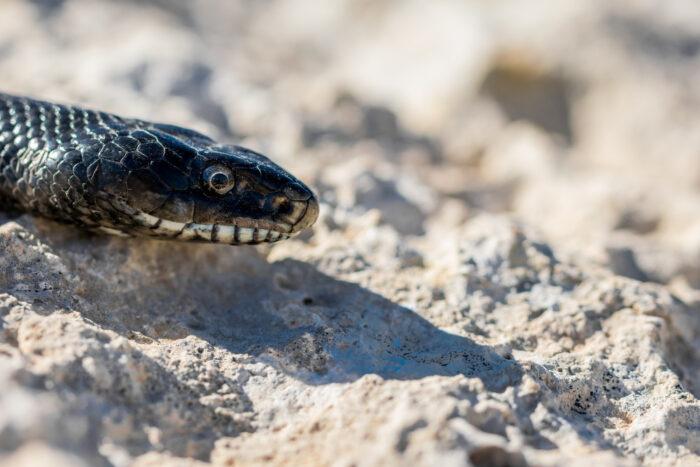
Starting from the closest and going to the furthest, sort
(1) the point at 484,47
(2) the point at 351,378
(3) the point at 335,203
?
(2) the point at 351,378 < (3) the point at 335,203 < (1) the point at 484,47

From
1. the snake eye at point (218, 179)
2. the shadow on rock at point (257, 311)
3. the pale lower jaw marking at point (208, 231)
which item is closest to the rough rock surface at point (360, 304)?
the shadow on rock at point (257, 311)

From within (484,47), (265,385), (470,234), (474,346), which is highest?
(484,47)

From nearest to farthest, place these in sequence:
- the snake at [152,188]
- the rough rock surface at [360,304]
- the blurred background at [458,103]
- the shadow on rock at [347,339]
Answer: the rough rock surface at [360,304]
the shadow on rock at [347,339]
the snake at [152,188]
the blurred background at [458,103]

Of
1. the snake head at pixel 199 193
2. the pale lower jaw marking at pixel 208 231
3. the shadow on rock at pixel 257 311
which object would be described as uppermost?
the snake head at pixel 199 193

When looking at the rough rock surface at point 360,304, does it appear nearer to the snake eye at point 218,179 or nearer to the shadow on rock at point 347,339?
the shadow on rock at point 347,339

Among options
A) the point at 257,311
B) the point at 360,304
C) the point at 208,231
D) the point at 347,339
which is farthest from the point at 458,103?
the point at 347,339

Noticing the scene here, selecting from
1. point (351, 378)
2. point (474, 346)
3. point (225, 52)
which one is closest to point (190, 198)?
point (351, 378)

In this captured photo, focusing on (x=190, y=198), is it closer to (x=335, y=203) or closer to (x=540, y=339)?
(x=335, y=203)

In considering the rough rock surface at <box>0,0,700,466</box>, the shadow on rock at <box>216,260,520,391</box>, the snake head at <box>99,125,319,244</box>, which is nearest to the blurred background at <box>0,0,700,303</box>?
the rough rock surface at <box>0,0,700,466</box>

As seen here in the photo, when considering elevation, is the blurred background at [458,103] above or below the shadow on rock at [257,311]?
above
